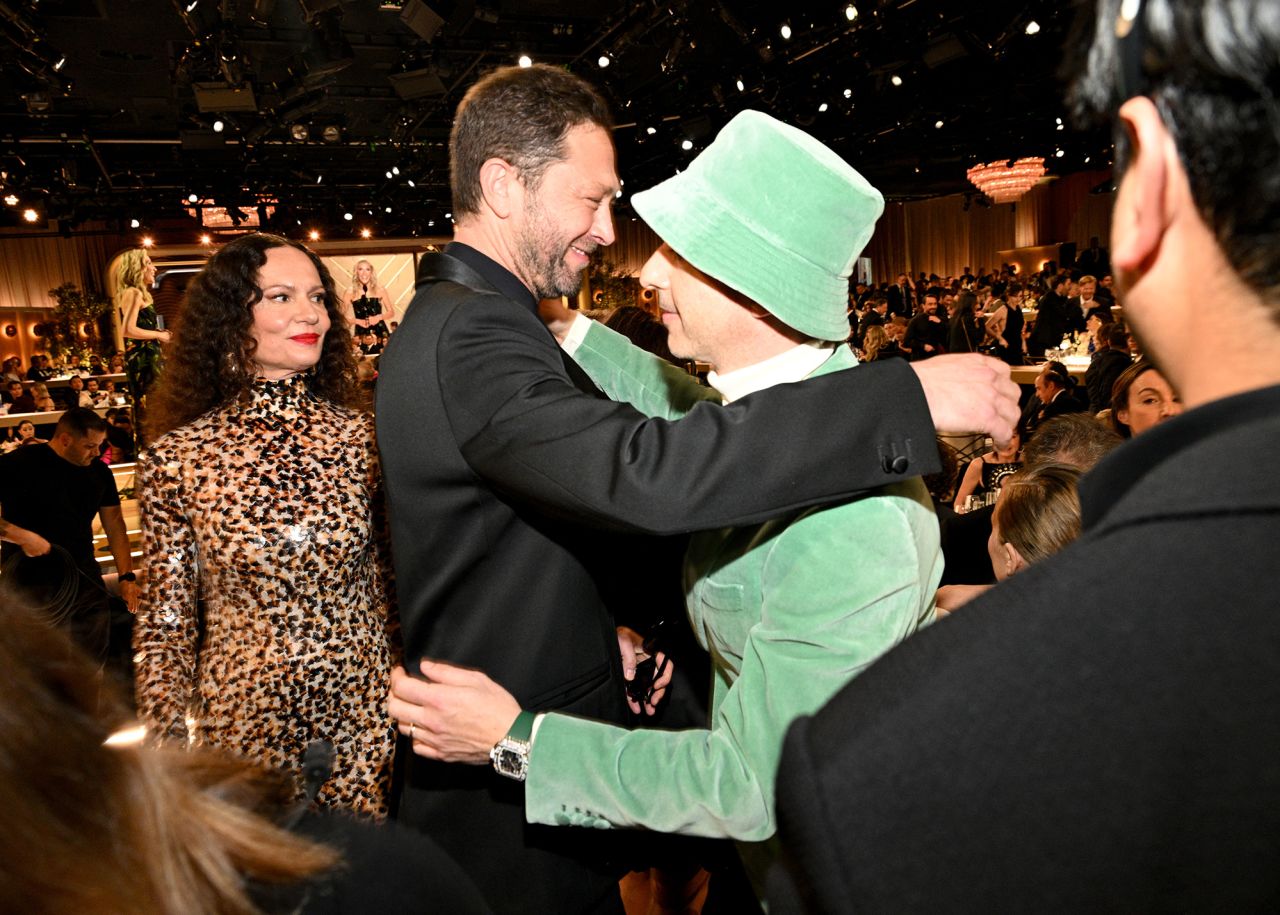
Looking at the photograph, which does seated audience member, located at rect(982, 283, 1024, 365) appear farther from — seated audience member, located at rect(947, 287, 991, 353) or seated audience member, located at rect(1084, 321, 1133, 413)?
seated audience member, located at rect(1084, 321, 1133, 413)

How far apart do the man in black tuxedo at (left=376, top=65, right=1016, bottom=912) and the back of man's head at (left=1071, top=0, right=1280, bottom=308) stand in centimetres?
48

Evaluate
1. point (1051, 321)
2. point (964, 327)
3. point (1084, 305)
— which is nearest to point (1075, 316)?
point (1051, 321)

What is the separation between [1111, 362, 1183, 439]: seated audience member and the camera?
3516 millimetres

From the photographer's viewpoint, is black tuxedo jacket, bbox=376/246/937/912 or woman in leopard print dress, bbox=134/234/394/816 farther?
A: woman in leopard print dress, bbox=134/234/394/816

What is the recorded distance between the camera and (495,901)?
135cm

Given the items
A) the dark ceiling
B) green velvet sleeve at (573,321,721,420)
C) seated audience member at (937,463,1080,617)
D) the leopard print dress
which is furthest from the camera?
the dark ceiling

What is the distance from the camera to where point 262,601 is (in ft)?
6.41

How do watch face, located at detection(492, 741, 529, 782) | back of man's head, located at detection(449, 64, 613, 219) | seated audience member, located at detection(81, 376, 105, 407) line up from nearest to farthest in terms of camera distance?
watch face, located at detection(492, 741, 529, 782) → back of man's head, located at detection(449, 64, 613, 219) → seated audience member, located at detection(81, 376, 105, 407)

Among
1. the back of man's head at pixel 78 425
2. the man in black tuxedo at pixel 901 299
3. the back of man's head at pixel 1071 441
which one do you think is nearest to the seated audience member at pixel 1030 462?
the back of man's head at pixel 1071 441

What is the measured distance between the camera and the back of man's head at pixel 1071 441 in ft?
9.27

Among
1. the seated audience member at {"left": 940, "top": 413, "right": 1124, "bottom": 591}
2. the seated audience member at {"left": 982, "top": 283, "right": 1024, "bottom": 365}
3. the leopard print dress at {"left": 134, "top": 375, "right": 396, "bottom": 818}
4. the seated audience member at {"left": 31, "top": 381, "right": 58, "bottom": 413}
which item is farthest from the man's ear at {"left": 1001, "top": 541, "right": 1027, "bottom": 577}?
the seated audience member at {"left": 31, "top": 381, "right": 58, "bottom": 413}

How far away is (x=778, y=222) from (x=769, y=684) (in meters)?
0.57

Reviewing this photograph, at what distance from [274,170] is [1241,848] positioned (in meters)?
16.8

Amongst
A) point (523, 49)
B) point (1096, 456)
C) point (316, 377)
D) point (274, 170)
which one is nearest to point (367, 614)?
point (316, 377)
